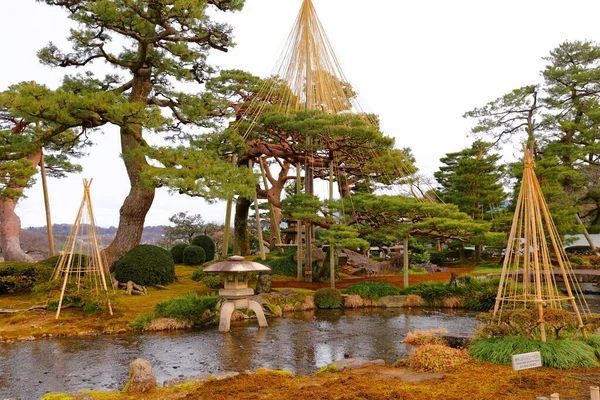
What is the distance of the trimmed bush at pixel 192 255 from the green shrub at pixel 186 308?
1048 centimetres

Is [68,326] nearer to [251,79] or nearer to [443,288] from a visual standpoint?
[443,288]

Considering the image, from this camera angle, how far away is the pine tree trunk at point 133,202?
15.4 metres

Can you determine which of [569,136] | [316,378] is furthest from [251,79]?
[569,136]

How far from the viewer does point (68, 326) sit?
9766mm

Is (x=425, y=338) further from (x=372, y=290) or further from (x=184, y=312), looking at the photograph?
(x=372, y=290)

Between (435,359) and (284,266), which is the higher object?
(284,266)

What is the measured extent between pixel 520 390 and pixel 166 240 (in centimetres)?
2730

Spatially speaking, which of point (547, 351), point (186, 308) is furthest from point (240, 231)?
point (547, 351)

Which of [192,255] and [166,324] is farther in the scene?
[192,255]

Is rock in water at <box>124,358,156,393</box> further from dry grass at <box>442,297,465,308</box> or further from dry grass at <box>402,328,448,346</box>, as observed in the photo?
dry grass at <box>442,297,465,308</box>

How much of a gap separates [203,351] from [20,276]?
832 centimetres

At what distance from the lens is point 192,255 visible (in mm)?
20953

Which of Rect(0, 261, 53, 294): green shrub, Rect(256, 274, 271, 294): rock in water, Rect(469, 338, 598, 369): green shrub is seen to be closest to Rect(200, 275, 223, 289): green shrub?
Rect(256, 274, 271, 294): rock in water

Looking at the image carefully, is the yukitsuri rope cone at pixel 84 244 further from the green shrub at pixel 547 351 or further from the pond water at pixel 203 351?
the green shrub at pixel 547 351
